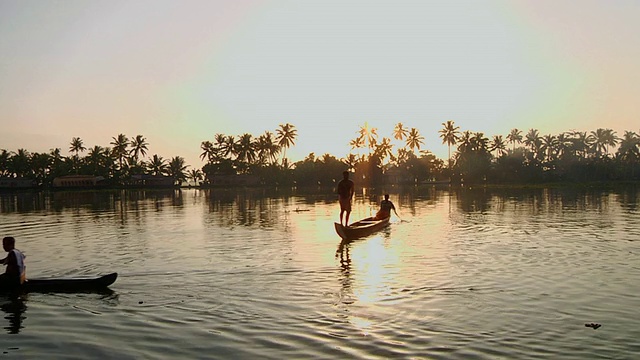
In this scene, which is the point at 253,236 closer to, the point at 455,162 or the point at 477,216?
the point at 477,216

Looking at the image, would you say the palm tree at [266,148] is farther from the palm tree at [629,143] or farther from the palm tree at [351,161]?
the palm tree at [629,143]

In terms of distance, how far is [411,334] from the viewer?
30.7 ft

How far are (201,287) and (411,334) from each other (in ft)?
21.4

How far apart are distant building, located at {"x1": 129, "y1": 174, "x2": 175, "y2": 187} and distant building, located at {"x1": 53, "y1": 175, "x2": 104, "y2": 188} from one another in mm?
8823

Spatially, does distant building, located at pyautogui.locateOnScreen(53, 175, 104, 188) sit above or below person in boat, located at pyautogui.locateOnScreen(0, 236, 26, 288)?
above

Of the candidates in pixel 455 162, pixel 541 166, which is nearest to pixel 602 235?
pixel 541 166

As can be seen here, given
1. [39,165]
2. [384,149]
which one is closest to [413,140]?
[384,149]

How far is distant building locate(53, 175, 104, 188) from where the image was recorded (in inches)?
5079

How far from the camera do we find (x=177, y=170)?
152625 millimetres

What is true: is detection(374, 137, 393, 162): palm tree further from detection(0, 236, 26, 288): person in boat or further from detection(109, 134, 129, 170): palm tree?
detection(0, 236, 26, 288): person in boat

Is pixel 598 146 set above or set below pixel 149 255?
above

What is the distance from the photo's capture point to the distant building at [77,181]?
12900cm

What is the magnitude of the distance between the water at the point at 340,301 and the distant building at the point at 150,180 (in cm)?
11995

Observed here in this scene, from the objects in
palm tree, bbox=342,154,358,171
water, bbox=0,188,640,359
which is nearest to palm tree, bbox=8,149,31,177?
palm tree, bbox=342,154,358,171
